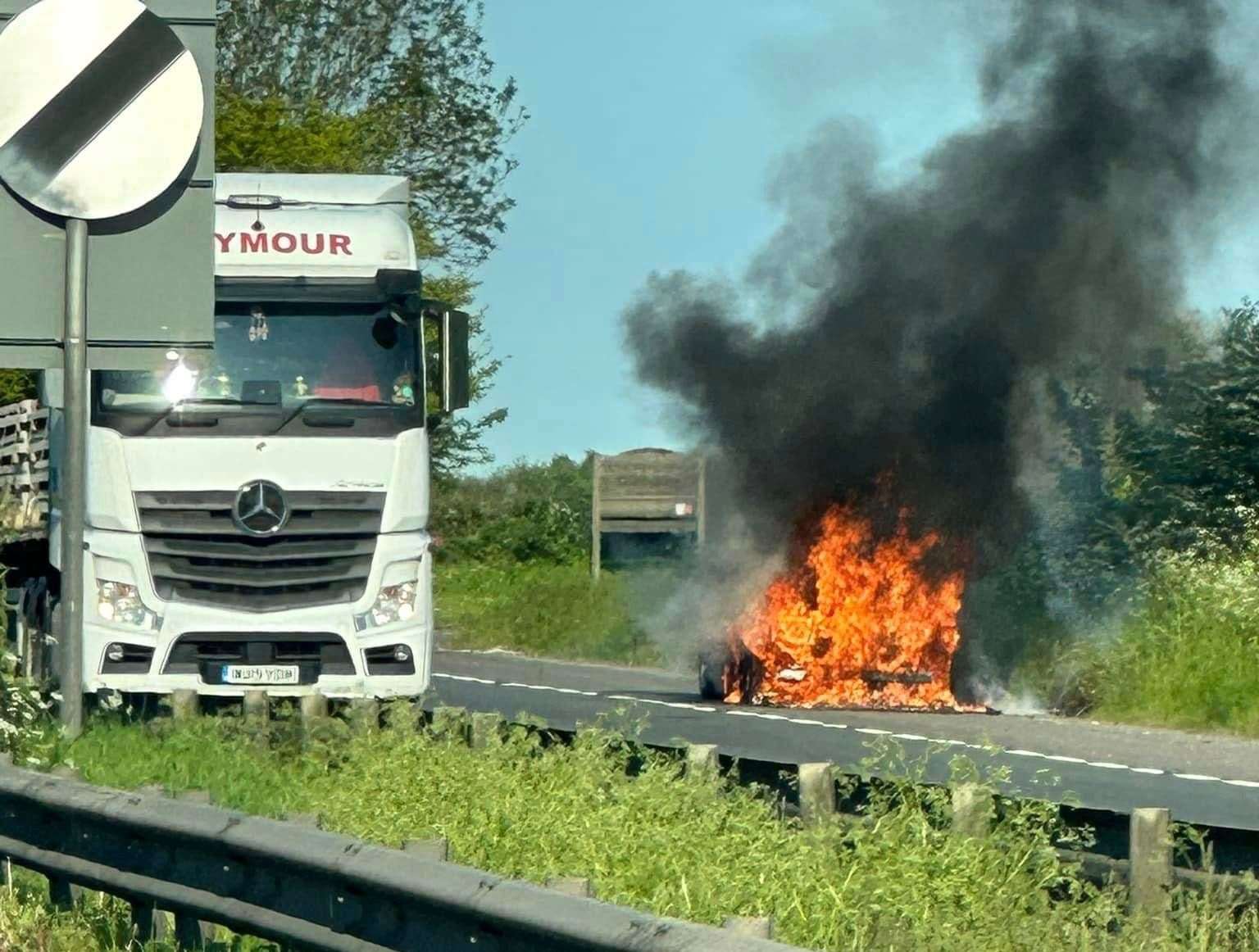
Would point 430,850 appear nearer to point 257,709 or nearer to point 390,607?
point 257,709

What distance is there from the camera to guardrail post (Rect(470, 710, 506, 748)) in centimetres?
1163

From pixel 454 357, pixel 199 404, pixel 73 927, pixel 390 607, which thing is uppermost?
pixel 454 357

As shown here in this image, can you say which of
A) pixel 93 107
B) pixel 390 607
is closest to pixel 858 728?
pixel 390 607

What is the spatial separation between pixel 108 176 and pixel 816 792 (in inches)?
130

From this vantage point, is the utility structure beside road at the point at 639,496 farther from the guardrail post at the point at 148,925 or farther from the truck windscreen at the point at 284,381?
the guardrail post at the point at 148,925

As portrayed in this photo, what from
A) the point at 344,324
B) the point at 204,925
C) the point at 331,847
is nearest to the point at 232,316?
the point at 344,324

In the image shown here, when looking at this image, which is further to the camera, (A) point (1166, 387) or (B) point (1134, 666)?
(A) point (1166, 387)

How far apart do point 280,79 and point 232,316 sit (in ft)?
130

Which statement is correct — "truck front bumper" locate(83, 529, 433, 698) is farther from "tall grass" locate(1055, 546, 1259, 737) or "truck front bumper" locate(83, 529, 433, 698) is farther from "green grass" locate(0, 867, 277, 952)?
"tall grass" locate(1055, 546, 1259, 737)

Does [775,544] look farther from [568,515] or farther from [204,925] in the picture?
[568,515]

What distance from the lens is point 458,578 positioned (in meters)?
49.4

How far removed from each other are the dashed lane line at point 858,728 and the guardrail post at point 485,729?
183cm

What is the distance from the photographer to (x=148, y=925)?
727 centimetres

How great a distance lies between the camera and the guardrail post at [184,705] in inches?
552
